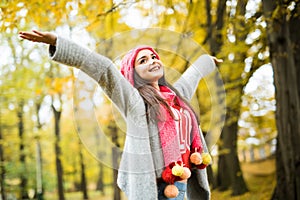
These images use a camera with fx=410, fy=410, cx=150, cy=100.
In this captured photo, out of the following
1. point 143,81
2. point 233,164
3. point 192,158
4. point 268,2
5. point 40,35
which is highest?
point 268,2

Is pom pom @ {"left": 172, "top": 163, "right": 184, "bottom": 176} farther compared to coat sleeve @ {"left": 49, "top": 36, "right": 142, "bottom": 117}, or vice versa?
pom pom @ {"left": 172, "top": 163, "right": 184, "bottom": 176}

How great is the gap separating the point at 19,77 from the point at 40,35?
902 cm

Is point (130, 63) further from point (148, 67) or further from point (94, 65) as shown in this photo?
point (94, 65)

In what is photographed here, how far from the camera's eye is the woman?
164 centimetres

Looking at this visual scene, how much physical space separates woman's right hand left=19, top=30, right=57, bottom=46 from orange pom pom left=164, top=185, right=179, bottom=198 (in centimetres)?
75

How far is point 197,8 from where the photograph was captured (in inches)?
281

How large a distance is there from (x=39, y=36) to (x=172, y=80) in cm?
74

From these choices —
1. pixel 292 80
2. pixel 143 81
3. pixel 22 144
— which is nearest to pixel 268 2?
pixel 292 80

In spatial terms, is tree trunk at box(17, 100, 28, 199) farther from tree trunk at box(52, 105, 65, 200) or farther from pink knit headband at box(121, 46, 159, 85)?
pink knit headband at box(121, 46, 159, 85)

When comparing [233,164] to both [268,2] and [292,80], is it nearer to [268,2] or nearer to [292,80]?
[292,80]

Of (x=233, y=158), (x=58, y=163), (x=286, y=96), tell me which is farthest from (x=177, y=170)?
(x=58, y=163)

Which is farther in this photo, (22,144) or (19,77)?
(22,144)

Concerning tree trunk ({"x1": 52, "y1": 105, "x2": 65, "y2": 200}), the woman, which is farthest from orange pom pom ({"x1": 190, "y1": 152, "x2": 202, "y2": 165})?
tree trunk ({"x1": 52, "y1": 105, "x2": 65, "y2": 200})

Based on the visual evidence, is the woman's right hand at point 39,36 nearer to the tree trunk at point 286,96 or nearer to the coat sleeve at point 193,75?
the coat sleeve at point 193,75
